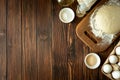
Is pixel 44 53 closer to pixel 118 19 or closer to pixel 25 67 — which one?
pixel 25 67

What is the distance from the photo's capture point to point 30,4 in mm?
1369

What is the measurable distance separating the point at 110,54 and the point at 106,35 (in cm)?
9

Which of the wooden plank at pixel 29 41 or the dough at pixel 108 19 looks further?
the wooden plank at pixel 29 41

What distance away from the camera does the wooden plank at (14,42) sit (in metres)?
1.37

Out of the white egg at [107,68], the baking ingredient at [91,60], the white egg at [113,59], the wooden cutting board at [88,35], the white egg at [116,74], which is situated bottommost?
the white egg at [116,74]

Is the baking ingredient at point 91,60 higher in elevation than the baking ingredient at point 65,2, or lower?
lower

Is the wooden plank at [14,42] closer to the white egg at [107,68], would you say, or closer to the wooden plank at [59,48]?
the wooden plank at [59,48]

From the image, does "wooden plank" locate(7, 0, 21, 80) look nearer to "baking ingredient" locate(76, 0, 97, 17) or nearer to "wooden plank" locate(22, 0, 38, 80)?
"wooden plank" locate(22, 0, 38, 80)

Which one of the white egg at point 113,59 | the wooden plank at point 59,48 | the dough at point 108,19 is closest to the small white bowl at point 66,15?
the wooden plank at point 59,48

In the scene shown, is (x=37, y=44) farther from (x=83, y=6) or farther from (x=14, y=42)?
(x=83, y=6)

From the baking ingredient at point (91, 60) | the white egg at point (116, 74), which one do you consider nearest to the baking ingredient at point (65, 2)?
the baking ingredient at point (91, 60)

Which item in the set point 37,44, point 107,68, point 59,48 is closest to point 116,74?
point 107,68

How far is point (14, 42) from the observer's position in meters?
1.37

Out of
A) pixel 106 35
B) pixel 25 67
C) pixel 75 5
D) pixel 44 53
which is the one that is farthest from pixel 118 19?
pixel 25 67
